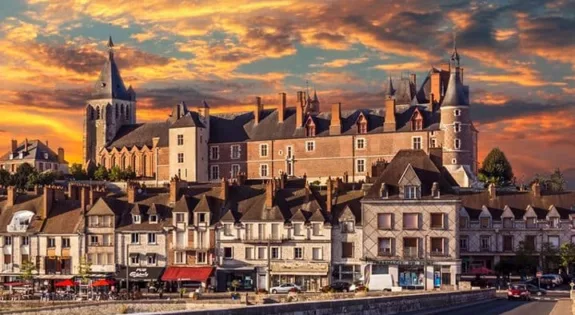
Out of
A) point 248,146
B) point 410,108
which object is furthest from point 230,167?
point 410,108

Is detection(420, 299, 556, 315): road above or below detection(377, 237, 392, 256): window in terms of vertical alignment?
below

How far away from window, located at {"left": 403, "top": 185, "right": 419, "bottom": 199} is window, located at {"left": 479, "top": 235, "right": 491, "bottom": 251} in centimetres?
1503

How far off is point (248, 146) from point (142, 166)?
20458 mm

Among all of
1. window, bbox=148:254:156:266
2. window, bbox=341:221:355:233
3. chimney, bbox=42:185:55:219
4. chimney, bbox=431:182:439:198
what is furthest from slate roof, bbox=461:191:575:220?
chimney, bbox=42:185:55:219

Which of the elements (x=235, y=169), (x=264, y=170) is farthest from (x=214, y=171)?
(x=264, y=170)

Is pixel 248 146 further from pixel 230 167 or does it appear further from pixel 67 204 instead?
pixel 67 204

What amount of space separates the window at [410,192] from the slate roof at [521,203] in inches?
593

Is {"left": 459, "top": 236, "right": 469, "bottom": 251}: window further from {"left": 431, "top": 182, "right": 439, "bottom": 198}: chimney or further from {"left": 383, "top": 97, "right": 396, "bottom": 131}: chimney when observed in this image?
{"left": 383, "top": 97, "right": 396, "bottom": 131}: chimney

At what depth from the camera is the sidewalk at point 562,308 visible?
48875mm

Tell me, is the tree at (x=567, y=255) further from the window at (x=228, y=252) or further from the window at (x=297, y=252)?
the window at (x=228, y=252)

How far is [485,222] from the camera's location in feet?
299

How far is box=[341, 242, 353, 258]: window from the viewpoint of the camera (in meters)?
79.9

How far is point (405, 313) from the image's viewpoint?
143 ft

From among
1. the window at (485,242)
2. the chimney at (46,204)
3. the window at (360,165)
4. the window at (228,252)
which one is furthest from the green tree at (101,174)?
the window at (485,242)
